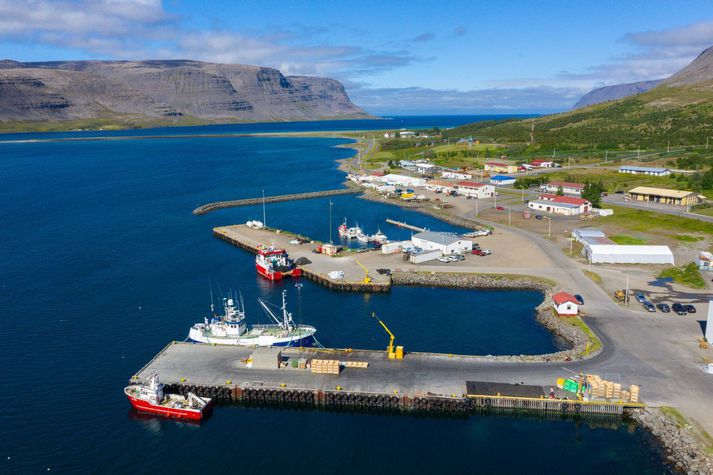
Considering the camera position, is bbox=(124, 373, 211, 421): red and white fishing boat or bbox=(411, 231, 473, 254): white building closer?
bbox=(124, 373, 211, 421): red and white fishing boat

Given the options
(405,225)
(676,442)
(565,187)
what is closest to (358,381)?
(676,442)

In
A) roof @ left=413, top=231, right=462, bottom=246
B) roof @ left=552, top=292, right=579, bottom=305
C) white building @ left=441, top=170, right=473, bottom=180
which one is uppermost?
white building @ left=441, top=170, right=473, bottom=180

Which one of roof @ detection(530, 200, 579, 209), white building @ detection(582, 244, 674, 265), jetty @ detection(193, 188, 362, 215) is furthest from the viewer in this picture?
jetty @ detection(193, 188, 362, 215)

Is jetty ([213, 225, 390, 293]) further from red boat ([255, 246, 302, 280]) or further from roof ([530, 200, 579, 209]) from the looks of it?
roof ([530, 200, 579, 209])

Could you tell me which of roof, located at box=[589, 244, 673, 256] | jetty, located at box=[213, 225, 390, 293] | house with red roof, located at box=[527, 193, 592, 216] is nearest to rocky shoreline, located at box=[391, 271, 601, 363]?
jetty, located at box=[213, 225, 390, 293]

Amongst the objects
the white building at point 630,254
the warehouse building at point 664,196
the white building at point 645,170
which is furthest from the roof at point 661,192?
the white building at point 630,254

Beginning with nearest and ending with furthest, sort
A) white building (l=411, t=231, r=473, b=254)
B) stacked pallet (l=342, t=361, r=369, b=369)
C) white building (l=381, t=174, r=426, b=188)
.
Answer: stacked pallet (l=342, t=361, r=369, b=369)
white building (l=411, t=231, r=473, b=254)
white building (l=381, t=174, r=426, b=188)

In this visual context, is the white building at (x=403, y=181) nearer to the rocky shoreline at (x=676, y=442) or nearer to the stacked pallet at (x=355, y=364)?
the stacked pallet at (x=355, y=364)
